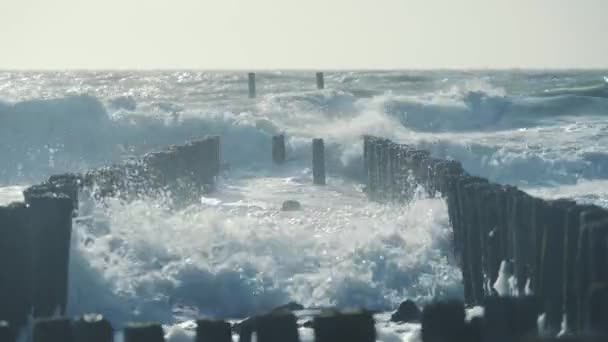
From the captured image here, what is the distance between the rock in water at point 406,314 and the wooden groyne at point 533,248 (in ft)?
1.95

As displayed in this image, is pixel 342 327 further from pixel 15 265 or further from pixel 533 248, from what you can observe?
pixel 15 265

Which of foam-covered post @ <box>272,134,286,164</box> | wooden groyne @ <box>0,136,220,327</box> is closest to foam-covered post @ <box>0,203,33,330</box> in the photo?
wooden groyne @ <box>0,136,220,327</box>

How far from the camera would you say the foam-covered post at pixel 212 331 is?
12.3 ft

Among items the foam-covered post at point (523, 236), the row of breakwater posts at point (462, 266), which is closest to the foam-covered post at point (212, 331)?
the row of breakwater posts at point (462, 266)

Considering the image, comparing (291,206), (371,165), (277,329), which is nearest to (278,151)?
(371,165)

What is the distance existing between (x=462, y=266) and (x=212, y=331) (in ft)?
20.7

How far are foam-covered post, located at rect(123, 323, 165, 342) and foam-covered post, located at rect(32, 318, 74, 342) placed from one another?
0.27 m

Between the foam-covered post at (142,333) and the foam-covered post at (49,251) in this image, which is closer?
the foam-covered post at (142,333)

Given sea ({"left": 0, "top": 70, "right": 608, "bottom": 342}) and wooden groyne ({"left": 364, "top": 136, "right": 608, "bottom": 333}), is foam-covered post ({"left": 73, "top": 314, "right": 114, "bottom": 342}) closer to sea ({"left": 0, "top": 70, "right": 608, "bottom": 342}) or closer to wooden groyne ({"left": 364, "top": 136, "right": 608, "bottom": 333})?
wooden groyne ({"left": 364, "top": 136, "right": 608, "bottom": 333})

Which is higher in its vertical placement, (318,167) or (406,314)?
(406,314)

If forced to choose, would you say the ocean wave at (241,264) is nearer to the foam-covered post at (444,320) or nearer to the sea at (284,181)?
the sea at (284,181)

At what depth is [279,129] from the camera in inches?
1143

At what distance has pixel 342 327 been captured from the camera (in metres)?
3.48

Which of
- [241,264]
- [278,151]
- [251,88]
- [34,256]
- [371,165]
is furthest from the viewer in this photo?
[251,88]
